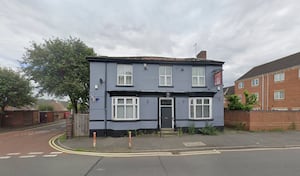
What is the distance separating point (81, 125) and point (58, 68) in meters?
7.83

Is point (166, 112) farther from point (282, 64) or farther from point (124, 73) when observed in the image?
point (282, 64)

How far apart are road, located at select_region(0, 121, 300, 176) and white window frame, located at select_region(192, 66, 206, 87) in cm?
886

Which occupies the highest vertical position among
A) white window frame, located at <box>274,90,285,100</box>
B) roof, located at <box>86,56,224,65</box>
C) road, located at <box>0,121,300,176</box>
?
roof, located at <box>86,56,224,65</box>

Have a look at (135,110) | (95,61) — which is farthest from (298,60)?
(95,61)

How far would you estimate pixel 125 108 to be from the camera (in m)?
16.1

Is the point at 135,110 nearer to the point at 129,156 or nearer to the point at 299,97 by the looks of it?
the point at 129,156

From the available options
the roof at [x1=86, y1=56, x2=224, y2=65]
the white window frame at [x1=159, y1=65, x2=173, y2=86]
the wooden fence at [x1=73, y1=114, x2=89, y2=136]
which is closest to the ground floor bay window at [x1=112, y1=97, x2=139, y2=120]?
the wooden fence at [x1=73, y1=114, x2=89, y2=136]

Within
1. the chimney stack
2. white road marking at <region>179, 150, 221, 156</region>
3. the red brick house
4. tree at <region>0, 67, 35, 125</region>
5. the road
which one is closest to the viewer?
the road

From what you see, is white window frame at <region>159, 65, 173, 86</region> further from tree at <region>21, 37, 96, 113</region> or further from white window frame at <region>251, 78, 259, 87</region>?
white window frame at <region>251, 78, 259, 87</region>

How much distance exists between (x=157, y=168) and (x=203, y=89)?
11.5 meters

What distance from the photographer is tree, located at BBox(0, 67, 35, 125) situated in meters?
23.9

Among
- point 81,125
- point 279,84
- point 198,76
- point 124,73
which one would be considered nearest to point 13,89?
point 81,125

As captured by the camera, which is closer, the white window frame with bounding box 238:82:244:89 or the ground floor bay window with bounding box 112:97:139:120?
the ground floor bay window with bounding box 112:97:139:120

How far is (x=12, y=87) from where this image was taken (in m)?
24.4
